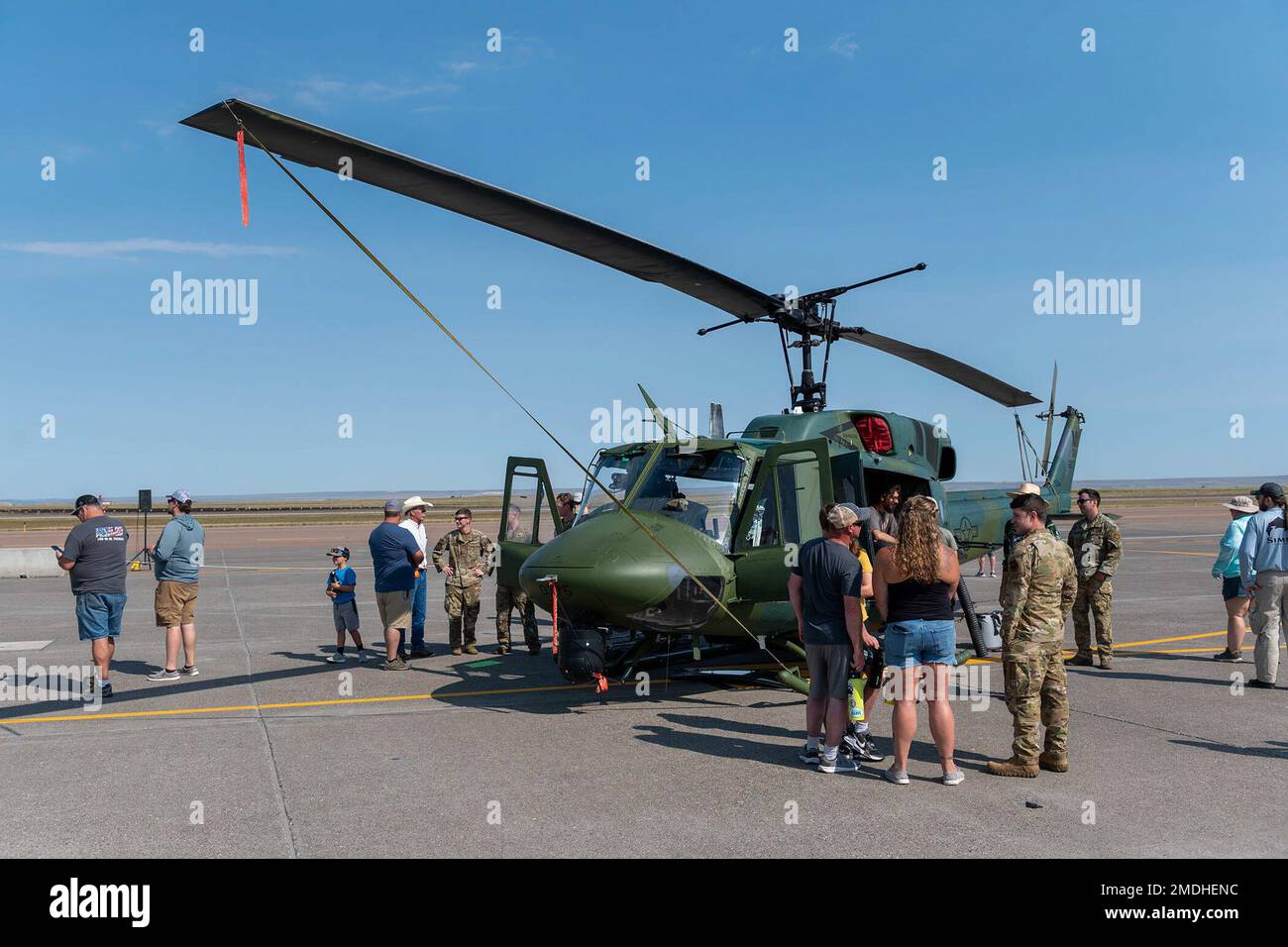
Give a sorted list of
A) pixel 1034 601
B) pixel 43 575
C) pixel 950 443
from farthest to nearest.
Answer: pixel 43 575
pixel 950 443
pixel 1034 601

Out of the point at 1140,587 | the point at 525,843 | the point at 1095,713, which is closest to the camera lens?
the point at 525,843

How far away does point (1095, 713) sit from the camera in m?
7.47

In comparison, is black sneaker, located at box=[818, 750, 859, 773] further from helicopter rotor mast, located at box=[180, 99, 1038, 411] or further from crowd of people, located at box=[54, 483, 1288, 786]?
helicopter rotor mast, located at box=[180, 99, 1038, 411]

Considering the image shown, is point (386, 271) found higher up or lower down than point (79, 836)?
higher up

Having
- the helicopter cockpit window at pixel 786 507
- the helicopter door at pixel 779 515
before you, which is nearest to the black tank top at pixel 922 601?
the helicopter door at pixel 779 515

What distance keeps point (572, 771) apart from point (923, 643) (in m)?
2.40

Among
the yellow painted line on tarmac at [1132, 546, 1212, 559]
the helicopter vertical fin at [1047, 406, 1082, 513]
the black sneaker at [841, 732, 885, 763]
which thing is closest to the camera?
the black sneaker at [841, 732, 885, 763]

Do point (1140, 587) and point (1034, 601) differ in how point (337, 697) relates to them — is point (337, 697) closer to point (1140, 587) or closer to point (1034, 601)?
point (1034, 601)

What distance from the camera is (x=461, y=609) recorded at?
1068cm

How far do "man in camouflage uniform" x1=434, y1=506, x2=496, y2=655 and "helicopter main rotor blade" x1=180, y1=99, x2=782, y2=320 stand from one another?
16.1ft

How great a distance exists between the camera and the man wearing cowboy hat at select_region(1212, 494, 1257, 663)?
9.41 metres

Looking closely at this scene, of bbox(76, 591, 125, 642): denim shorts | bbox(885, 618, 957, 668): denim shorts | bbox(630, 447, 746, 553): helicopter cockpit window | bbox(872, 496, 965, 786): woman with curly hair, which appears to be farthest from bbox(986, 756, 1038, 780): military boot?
bbox(76, 591, 125, 642): denim shorts
